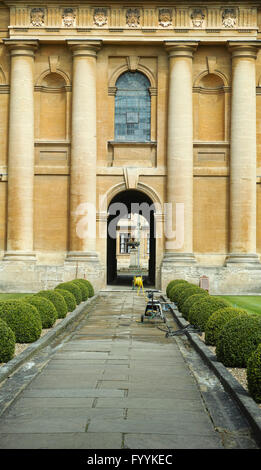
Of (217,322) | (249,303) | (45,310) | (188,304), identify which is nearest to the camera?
(217,322)

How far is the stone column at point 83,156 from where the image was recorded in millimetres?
30766

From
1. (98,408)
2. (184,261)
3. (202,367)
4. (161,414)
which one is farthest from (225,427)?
(184,261)

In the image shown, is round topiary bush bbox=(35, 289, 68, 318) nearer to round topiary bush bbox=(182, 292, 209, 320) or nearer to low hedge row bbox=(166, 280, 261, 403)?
round topiary bush bbox=(182, 292, 209, 320)

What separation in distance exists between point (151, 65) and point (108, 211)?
803cm

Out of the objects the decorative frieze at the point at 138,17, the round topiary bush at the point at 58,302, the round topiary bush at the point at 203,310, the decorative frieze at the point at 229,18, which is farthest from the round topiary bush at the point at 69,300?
the decorative frieze at the point at 229,18

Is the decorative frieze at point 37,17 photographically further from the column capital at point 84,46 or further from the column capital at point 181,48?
the column capital at point 181,48

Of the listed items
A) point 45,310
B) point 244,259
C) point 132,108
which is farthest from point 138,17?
point 45,310

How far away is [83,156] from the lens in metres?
30.8

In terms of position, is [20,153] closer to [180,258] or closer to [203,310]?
[180,258]

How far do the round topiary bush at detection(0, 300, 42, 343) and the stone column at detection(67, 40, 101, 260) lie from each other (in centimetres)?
1730

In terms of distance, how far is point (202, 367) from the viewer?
34.7 ft

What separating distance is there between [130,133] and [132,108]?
1.32 m

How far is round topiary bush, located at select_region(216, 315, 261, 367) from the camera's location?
9750mm

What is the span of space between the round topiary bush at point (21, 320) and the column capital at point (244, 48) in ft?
72.5
